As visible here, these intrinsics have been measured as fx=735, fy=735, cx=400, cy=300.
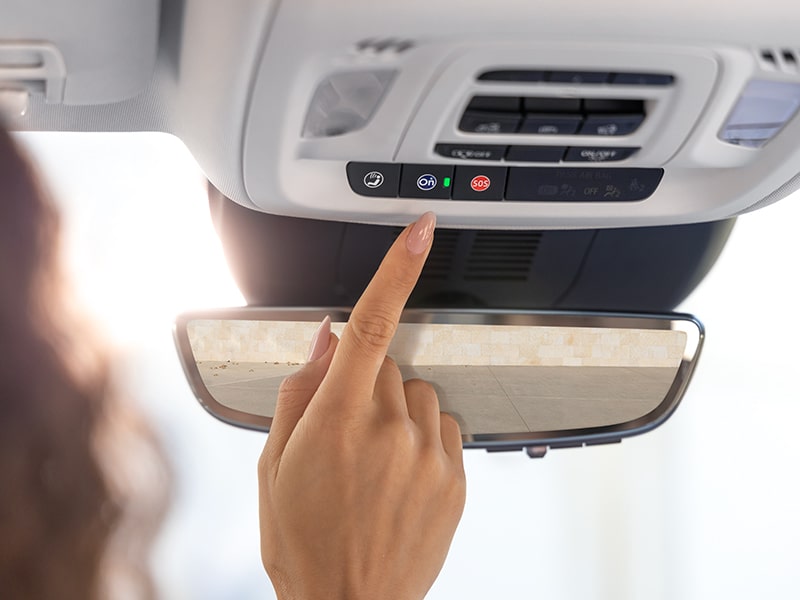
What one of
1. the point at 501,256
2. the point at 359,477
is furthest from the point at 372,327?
the point at 501,256

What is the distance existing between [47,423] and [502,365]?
0.49 meters

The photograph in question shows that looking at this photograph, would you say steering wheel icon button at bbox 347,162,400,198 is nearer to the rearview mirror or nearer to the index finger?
the index finger

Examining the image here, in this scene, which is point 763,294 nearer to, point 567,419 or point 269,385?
point 567,419

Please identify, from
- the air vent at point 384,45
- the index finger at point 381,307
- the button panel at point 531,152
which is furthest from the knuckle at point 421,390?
the air vent at point 384,45

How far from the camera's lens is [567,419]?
816 millimetres

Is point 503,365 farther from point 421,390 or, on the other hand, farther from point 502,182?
point 502,182

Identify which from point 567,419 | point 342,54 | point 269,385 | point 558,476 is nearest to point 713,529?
point 558,476

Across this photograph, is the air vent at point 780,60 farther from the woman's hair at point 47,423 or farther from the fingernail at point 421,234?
the woman's hair at point 47,423

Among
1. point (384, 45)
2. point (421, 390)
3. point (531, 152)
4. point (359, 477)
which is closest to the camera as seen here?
point (384, 45)

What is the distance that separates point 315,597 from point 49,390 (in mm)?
293

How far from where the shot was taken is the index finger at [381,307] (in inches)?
20.6

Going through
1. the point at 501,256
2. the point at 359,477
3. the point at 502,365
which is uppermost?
the point at 501,256

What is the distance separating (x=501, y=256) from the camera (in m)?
0.71

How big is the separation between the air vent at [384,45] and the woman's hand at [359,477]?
18cm
